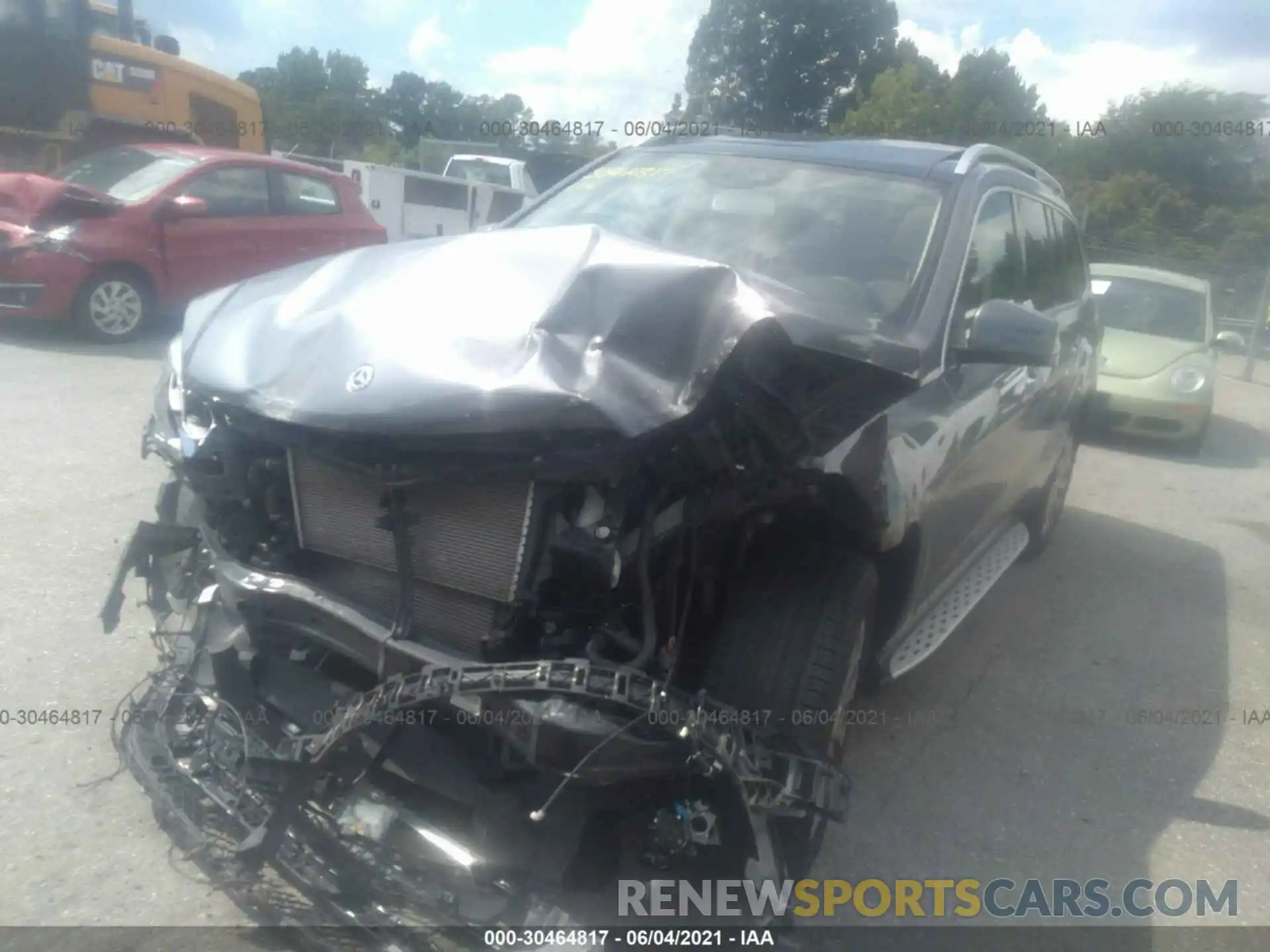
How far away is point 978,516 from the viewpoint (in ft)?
13.5

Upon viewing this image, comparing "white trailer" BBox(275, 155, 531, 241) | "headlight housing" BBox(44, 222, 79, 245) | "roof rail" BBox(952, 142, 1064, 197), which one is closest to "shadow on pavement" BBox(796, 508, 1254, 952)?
"roof rail" BBox(952, 142, 1064, 197)

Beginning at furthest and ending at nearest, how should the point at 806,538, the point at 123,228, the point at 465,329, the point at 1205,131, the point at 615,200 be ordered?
the point at 1205,131, the point at 123,228, the point at 615,200, the point at 806,538, the point at 465,329

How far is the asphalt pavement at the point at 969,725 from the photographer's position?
2912 millimetres

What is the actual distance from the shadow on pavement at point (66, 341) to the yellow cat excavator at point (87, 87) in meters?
3.10

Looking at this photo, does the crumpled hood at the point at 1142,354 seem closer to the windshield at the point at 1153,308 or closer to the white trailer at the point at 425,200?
the windshield at the point at 1153,308

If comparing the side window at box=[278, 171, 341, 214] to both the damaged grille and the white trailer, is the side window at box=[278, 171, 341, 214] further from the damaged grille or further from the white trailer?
the damaged grille

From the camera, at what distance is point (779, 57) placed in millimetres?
31359

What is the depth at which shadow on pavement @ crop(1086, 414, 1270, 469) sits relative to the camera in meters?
9.68

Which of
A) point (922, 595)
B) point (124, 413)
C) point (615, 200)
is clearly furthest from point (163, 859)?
point (124, 413)

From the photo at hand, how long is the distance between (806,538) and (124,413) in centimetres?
524

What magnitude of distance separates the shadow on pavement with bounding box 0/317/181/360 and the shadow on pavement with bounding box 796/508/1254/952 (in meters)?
6.87

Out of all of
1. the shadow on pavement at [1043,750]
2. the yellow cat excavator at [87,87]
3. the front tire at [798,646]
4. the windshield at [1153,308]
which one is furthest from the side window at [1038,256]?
the yellow cat excavator at [87,87]

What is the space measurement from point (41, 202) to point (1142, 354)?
376 inches

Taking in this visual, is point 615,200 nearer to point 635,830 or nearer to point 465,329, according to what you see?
point 465,329
